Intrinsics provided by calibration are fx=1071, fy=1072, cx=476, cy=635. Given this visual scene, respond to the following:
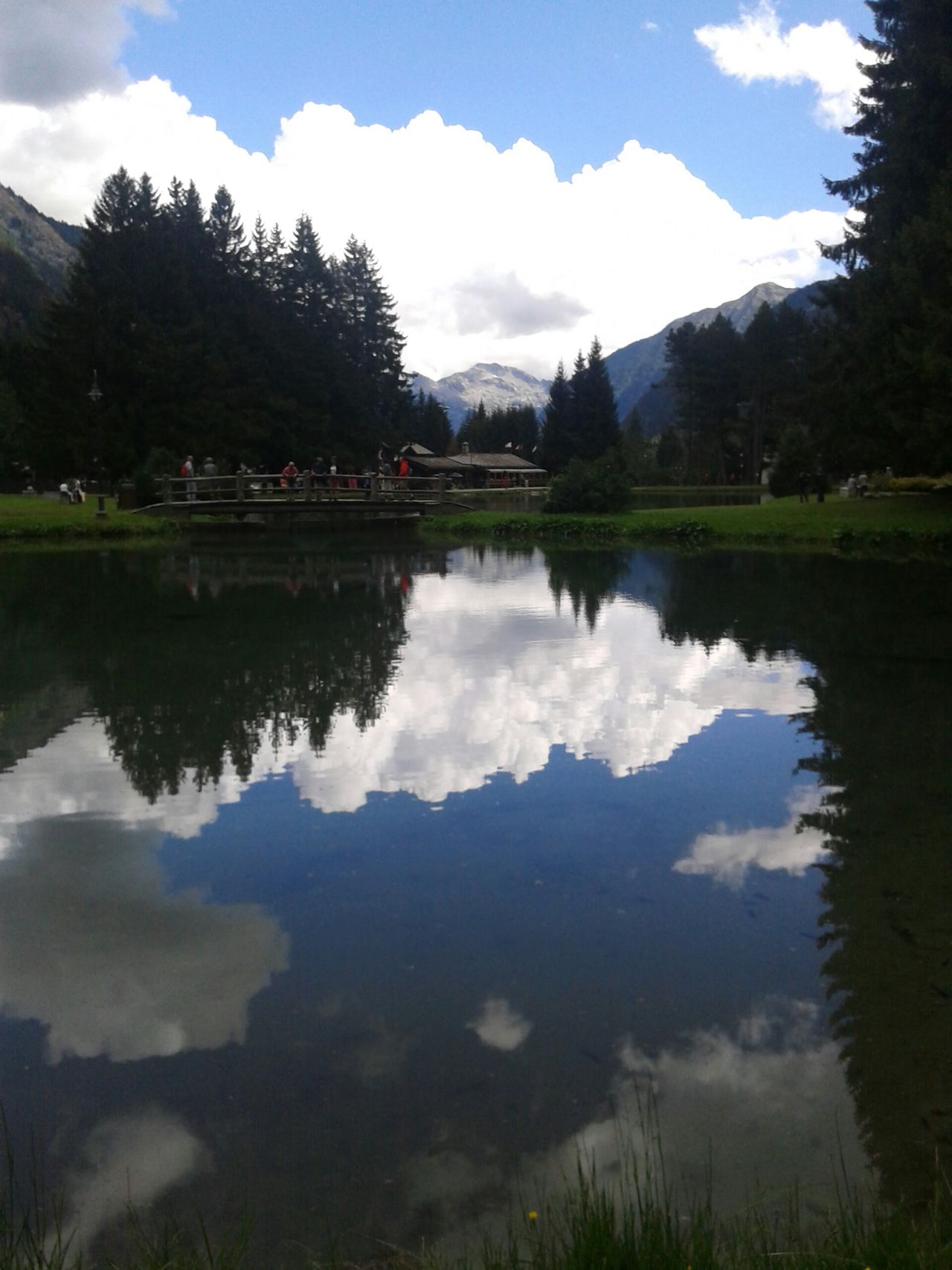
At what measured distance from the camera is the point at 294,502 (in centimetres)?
4912

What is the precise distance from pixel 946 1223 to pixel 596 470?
4803 cm

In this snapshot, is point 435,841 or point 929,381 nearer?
point 435,841

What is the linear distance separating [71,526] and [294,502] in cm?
1176

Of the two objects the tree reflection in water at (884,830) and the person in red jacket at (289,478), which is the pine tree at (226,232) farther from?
the tree reflection in water at (884,830)

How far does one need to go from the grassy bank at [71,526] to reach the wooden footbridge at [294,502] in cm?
285

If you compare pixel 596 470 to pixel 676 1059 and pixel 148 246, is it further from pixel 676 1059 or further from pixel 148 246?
pixel 676 1059

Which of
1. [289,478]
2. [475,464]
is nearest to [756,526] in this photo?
[289,478]

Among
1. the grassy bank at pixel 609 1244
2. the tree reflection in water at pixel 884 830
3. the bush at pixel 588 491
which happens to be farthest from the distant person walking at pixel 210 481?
the grassy bank at pixel 609 1244

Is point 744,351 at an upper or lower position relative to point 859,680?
upper

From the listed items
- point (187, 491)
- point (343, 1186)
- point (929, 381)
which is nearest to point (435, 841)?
point (343, 1186)

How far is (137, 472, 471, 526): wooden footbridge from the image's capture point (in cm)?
4728

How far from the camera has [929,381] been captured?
103 feet

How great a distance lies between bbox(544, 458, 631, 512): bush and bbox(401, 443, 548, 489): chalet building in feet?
198

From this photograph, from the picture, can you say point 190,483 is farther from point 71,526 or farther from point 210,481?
point 71,526
